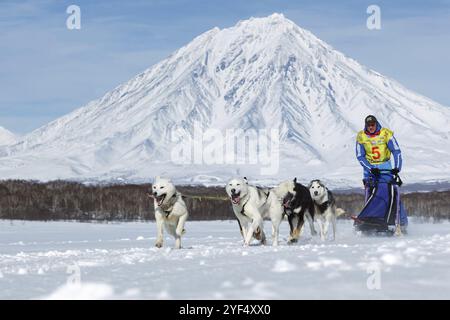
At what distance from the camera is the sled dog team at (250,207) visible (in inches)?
460

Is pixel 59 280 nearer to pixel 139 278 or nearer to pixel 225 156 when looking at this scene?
pixel 139 278

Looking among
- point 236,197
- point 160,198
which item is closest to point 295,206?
point 236,197

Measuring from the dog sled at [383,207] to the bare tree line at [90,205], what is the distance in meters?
13.4

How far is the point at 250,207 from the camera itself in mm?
11820

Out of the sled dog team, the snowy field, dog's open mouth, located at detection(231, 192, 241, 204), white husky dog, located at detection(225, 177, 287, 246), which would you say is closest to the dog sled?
the sled dog team

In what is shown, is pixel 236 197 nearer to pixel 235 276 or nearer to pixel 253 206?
pixel 253 206

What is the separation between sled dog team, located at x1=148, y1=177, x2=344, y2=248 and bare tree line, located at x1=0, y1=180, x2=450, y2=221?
13882mm

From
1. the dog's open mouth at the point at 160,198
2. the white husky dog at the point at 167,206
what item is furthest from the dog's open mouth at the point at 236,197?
Answer: the dog's open mouth at the point at 160,198
